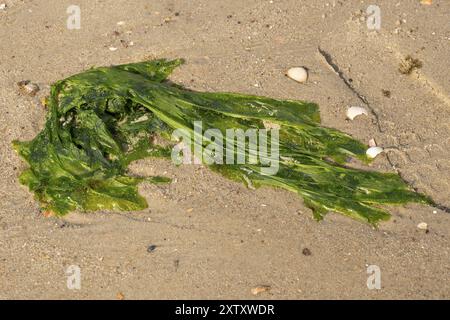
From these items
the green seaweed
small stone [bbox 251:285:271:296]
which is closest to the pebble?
the green seaweed

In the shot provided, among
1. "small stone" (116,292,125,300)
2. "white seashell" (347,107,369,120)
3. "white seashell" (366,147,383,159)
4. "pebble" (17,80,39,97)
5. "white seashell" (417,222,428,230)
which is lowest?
"small stone" (116,292,125,300)

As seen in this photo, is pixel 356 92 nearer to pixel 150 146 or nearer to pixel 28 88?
pixel 150 146

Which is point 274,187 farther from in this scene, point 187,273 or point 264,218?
point 187,273

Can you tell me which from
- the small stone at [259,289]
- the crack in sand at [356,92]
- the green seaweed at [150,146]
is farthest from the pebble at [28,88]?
the small stone at [259,289]

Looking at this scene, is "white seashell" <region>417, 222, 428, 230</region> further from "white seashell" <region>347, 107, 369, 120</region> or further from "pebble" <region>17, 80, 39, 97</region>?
"pebble" <region>17, 80, 39, 97</region>

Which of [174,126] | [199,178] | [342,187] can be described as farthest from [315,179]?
[174,126]

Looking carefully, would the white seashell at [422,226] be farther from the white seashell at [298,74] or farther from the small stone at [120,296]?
the small stone at [120,296]

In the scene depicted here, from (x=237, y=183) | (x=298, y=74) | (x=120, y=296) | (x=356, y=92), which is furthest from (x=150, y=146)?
(x=356, y=92)
